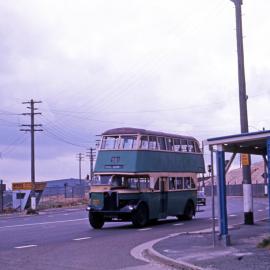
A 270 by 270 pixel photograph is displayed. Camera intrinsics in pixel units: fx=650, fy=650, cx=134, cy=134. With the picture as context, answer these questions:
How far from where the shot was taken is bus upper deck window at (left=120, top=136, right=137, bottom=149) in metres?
27.2

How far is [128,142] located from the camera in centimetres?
2741

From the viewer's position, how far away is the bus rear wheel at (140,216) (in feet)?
86.8

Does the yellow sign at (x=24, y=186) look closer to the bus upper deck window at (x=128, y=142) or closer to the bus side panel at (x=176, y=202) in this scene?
the bus side panel at (x=176, y=202)

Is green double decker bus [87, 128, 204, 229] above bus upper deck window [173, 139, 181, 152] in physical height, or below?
below

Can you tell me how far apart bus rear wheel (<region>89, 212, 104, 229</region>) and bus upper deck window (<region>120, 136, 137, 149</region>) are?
3.03 metres

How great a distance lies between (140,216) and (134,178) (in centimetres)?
162

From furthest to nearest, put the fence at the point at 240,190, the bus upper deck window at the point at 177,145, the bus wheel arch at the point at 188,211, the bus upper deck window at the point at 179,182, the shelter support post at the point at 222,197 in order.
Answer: the fence at the point at 240,190
the bus wheel arch at the point at 188,211
the bus upper deck window at the point at 179,182
the bus upper deck window at the point at 177,145
the shelter support post at the point at 222,197

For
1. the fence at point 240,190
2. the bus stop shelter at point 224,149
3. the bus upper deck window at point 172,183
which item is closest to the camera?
the bus stop shelter at point 224,149

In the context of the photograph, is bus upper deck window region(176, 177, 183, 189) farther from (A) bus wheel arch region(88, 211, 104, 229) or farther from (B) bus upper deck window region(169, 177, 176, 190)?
(A) bus wheel arch region(88, 211, 104, 229)

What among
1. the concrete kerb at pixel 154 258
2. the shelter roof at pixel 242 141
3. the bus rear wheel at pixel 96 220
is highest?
the shelter roof at pixel 242 141

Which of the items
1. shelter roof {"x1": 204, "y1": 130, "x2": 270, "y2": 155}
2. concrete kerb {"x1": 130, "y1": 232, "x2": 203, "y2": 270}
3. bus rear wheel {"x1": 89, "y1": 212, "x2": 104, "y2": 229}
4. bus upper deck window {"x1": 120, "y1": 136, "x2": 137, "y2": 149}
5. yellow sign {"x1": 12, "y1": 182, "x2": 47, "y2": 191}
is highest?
bus upper deck window {"x1": 120, "y1": 136, "x2": 137, "y2": 149}

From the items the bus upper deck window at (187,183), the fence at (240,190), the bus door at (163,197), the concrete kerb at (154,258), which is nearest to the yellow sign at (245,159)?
the bus door at (163,197)

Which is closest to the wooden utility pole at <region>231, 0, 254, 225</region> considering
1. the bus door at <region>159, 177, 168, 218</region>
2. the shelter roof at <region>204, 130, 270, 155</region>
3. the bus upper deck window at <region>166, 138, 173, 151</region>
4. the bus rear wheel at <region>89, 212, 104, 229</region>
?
the shelter roof at <region>204, 130, 270, 155</region>

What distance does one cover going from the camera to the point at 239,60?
25.5m
